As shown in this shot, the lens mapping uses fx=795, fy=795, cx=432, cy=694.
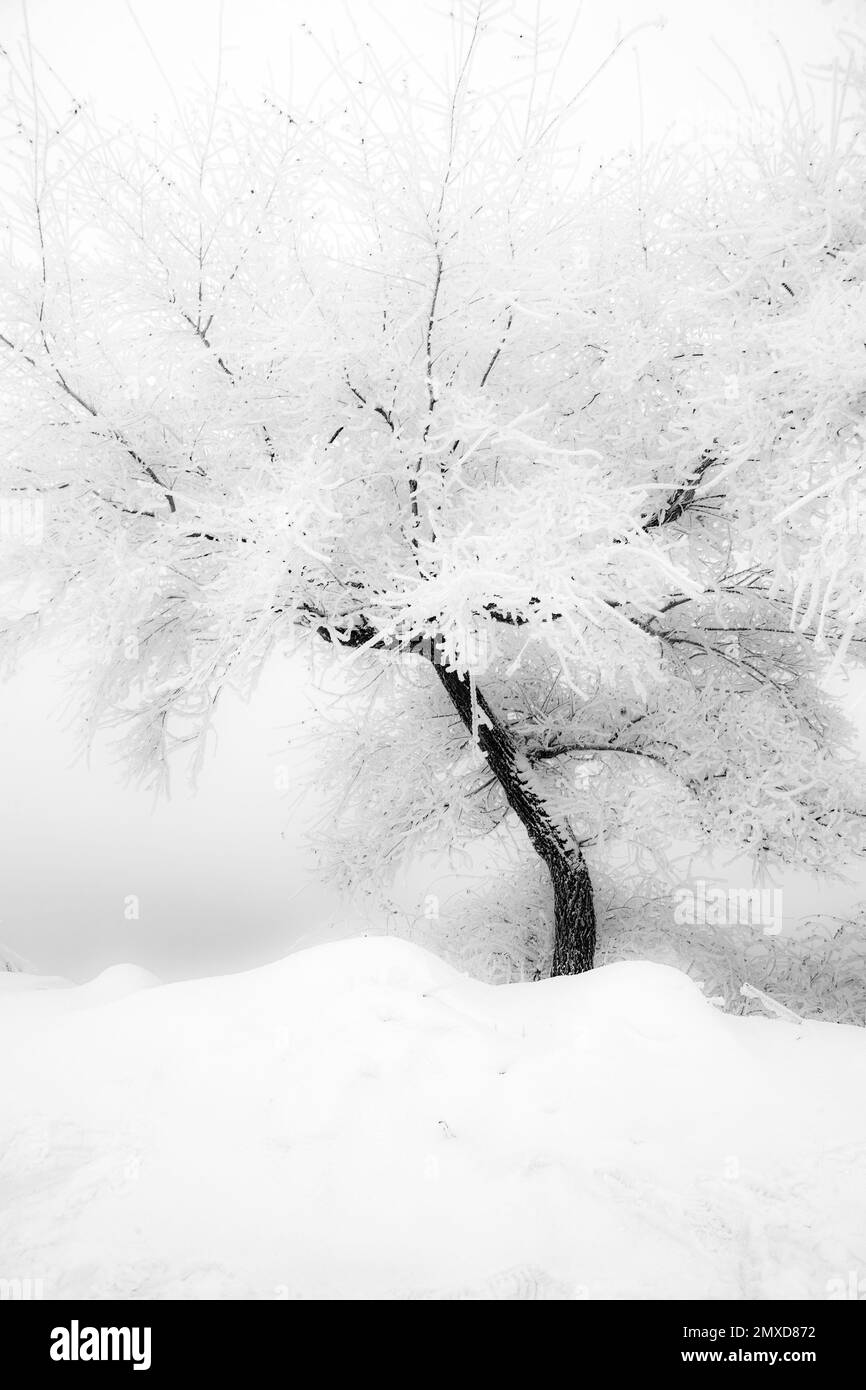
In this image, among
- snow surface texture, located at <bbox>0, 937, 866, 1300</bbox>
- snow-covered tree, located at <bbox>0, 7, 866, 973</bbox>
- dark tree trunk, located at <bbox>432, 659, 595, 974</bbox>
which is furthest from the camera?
dark tree trunk, located at <bbox>432, 659, 595, 974</bbox>

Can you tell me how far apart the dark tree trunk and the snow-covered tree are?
2.44 feet

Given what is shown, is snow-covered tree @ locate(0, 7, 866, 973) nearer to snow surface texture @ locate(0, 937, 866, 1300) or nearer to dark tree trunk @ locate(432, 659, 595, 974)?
dark tree trunk @ locate(432, 659, 595, 974)

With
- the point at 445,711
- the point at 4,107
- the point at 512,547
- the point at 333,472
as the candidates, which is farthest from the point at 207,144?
the point at 445,711

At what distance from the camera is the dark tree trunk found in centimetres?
642

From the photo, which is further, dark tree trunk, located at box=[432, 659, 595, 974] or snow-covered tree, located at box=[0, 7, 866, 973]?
dark tree trunk, located at box=[432, 659, 595, 974]

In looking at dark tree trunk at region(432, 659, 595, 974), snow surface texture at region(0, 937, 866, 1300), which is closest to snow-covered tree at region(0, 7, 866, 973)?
dark tree trunk at region(432, 659, 595, 974)

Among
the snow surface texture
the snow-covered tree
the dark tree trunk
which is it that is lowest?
the dark tree trunk

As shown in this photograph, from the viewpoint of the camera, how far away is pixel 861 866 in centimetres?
598

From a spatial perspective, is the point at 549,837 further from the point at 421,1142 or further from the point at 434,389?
the point at 421,1142

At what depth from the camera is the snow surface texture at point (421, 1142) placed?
7.56 ft

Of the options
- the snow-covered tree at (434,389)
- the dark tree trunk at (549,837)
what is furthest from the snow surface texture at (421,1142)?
the dark tree trunk at (549,837)

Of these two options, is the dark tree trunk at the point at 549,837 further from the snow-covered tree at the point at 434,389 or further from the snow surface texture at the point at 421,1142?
the snow surface texture at the point at 421,1142
